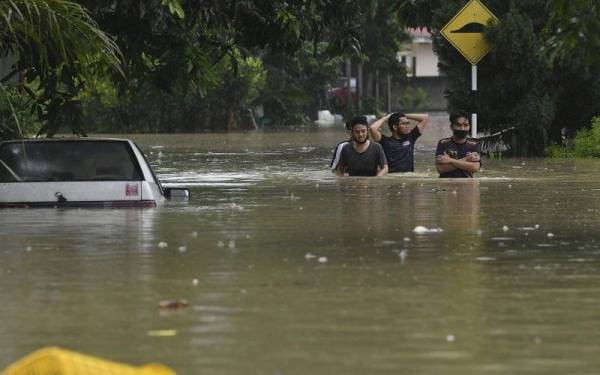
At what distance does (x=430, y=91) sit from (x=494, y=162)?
307 ft

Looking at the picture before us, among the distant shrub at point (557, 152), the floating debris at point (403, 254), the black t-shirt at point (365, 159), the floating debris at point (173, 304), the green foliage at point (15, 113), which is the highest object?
the green foliage at point (15, 113)

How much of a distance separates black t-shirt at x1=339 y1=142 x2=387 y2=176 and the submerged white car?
5262 mm

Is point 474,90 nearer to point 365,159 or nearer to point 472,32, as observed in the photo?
point 472,32

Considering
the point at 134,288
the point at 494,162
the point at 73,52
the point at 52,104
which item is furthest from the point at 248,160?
the point at 134,288

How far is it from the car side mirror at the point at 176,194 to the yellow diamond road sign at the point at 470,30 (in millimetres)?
13431

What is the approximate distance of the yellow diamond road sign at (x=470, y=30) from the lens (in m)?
35.2

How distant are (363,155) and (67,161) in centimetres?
626

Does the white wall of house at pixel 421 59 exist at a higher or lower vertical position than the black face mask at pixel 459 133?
higher

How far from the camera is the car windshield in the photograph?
20766mm

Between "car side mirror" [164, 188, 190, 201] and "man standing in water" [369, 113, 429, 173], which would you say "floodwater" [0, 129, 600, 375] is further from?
"man standing in water" [369, 113, 429, 173]

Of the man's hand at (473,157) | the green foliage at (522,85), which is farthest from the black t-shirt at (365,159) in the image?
the green foliage at (522,85)

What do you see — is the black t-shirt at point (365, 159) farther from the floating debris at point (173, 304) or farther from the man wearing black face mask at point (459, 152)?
the floating debris at point (173, 304)

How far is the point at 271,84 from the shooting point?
257ft

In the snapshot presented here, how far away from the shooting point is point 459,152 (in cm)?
2562
